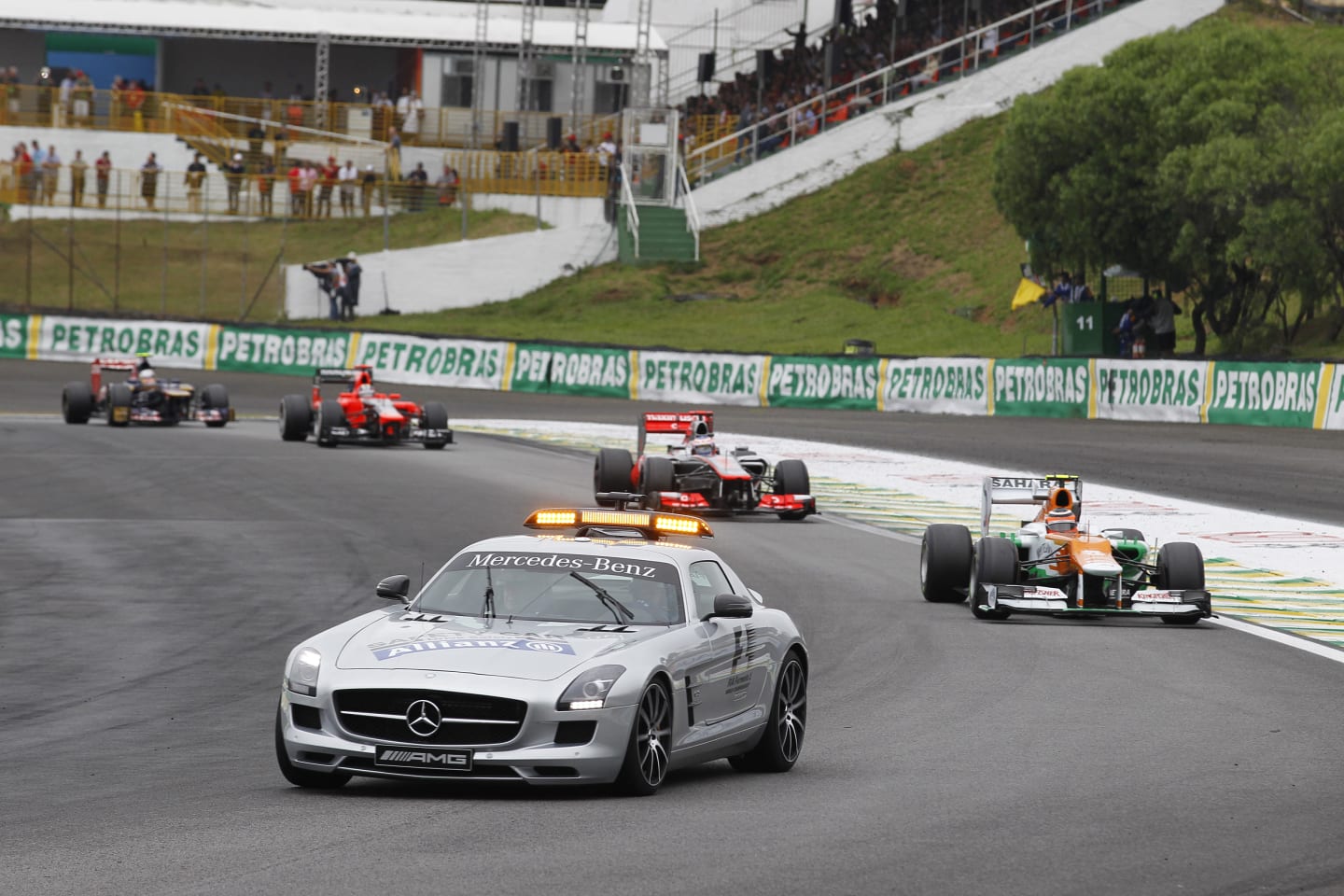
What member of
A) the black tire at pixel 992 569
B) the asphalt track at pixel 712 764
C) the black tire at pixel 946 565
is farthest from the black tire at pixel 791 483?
the black tire at pixel 992 569

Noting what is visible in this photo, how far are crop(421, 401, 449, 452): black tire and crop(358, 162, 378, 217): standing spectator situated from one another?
26319mm

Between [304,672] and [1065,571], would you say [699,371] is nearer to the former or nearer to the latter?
[1065,571]

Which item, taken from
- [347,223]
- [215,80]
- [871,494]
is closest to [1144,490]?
[871,494]

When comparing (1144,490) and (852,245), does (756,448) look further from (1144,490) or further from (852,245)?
(852,245)

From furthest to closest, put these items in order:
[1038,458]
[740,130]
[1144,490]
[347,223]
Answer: [740,130] → [347,223] → [1038,458] → [1144,490]

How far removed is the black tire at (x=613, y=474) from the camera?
1056 inches

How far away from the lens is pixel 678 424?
27.3m

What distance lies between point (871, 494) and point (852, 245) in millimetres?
33450

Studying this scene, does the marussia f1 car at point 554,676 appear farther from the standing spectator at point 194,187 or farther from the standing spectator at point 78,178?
the standing spectator at point 78,178

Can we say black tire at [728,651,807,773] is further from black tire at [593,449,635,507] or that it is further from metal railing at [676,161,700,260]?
metal railing at [676,161,700,260]

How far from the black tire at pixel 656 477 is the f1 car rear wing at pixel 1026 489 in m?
7.84

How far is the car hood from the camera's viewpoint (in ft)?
30.2

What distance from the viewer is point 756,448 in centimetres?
3678

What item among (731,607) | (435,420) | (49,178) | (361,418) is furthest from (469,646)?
(49,178)
